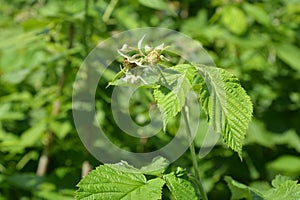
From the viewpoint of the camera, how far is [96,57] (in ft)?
6.09

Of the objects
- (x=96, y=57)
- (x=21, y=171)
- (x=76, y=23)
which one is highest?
(x=76, y=23)

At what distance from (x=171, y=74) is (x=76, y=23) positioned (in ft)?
3.20

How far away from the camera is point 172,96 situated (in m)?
1.02

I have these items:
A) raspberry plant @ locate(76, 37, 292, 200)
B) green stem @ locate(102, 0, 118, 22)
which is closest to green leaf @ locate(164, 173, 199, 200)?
raspberry plant @ locate(76, 37, 292, 200)

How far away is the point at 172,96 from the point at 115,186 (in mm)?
196

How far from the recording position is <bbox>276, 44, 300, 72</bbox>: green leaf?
2473 mm

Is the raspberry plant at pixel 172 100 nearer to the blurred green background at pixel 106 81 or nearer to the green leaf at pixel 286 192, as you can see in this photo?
the green leaf at pixel 286 192

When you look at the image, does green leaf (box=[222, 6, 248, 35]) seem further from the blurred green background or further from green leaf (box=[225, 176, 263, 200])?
green leaf (box=[225, 176, 263, 200])

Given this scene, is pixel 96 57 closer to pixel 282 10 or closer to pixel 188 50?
pixel 188 50

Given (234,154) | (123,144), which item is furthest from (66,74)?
(234,154)

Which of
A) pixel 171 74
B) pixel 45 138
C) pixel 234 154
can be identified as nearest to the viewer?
pixel 171 74

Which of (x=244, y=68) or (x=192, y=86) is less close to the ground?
(x=244, y=68)

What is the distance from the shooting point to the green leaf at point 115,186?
1.02 metres

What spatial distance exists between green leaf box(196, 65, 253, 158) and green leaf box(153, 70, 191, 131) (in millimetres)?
38
